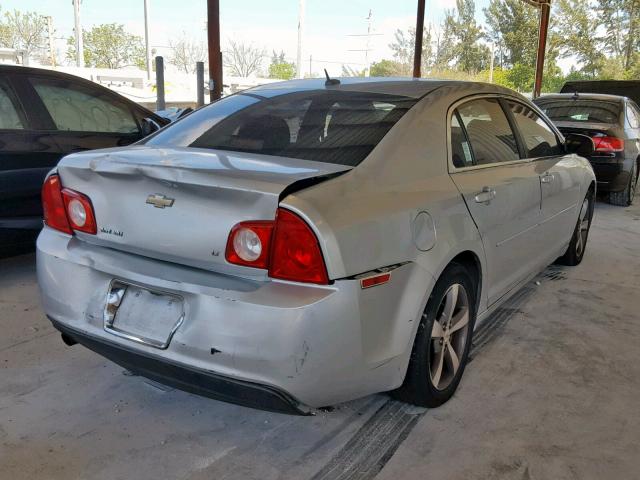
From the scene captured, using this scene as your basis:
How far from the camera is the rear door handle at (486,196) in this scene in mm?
2736

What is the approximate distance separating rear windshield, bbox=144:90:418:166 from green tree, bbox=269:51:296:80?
192 ft

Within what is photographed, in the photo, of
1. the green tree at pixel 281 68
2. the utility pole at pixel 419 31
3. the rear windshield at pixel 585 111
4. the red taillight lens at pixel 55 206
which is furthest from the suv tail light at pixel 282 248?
the green tree at pixel 281 68

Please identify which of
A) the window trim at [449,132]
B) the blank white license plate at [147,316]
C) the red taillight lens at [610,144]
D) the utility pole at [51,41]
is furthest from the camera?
the utility pole at [51,41]

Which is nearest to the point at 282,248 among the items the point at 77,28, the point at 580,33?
the point at 77,28

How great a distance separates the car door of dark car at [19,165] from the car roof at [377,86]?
192 cm

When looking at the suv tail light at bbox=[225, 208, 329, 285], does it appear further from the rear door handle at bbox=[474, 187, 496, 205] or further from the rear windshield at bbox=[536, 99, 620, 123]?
the rear windshield at bbox=[536, 99, 620, 123]

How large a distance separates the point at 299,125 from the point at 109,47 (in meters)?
56.3

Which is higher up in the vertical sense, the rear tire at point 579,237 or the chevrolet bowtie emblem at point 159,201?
the chevrolet bowtie emblem at point 159,201

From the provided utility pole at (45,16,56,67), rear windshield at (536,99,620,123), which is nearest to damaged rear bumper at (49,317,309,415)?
rear windshield at (536,99,620,123)

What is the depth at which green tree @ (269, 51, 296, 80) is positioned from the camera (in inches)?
2361

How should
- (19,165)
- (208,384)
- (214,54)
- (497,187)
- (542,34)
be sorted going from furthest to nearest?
1. (542,34)
2. (214,54)
3. (19,165)
4. (497,187)
5. (208,384)

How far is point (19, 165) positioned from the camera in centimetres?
418

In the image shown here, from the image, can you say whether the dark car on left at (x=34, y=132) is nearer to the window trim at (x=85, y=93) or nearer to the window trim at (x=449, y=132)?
the window trim at (x=85, y=93)

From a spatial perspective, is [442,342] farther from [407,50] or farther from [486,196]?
[407,50]
